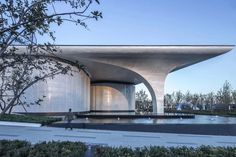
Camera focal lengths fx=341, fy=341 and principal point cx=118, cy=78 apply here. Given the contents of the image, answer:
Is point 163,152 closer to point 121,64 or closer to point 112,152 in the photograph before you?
point 112,152

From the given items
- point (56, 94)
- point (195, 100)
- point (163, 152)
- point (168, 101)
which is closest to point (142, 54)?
point (56, 94)

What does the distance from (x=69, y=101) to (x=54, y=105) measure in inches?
91.5

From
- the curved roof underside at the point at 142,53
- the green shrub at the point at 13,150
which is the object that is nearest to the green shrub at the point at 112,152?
the green shrub at the point at 13,150

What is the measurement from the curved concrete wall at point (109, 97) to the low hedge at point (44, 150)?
47201mm

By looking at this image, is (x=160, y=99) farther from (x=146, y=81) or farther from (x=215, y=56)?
(x=215, y=56)

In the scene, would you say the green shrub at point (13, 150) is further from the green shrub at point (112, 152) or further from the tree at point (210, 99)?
the tree at point (210, 99)

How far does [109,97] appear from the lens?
55.0 m

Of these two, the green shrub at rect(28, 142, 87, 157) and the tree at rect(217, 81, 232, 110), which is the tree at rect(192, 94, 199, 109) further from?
the green shrub at rect(28, 142, 87, 157)

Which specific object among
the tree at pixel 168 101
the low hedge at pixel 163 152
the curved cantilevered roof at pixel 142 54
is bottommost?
the low hedge at pixel 163 152

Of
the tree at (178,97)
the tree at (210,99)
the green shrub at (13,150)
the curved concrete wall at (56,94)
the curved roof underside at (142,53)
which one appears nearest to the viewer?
the green shrub at (13,150)

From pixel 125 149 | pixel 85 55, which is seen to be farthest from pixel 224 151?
pixel 85 55

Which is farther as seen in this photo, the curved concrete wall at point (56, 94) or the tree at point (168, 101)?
the tree at point (168, 101)

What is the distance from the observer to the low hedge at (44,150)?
6098mm

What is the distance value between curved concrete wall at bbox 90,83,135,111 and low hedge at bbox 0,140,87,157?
4720 cm
